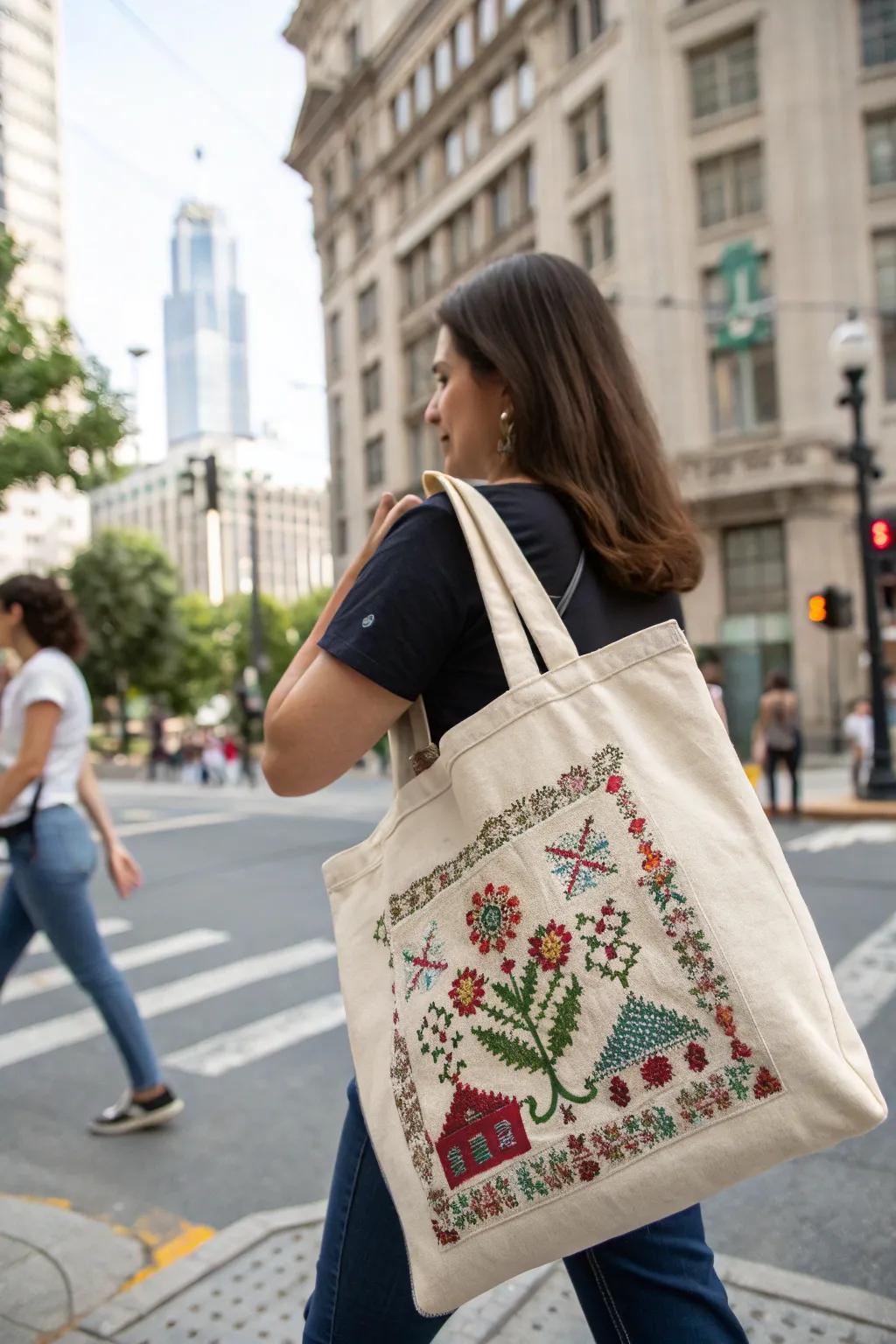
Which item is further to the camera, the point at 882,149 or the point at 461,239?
the point at 461,239

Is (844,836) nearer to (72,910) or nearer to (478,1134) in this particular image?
(72,910)

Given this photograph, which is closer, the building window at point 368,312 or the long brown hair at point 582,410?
the long brown hair at point 582,410

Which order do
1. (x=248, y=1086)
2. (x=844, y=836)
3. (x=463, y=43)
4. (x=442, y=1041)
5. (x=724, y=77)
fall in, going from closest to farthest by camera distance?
1. (x=442, y=1041)
2. (x=248, y=1086)
3. (x=844, y=836)
4. (x=724, y=77)
5. (x=463, y=43)

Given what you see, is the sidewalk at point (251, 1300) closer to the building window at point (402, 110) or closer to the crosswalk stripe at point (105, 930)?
the crosswalk stripe at point (105, 930)

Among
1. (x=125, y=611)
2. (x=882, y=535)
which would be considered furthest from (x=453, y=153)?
(x=882, y=535)

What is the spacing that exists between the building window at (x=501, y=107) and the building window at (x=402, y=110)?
5.45 meters

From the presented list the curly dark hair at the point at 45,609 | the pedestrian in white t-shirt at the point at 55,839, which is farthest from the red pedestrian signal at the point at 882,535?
the pedestrian in white t-shirt at the point at 55,839

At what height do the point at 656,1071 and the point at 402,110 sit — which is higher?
the point at 402,110

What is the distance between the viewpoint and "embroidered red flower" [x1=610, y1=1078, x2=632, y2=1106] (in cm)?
127

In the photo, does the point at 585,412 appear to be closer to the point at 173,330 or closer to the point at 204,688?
the point at 173,330

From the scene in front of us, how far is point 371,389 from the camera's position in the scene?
143ft

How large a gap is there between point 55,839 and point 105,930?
14.5 feet

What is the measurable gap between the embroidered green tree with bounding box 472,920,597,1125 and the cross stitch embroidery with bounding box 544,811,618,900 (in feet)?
0.18

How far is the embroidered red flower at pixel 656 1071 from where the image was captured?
4.14 feet
